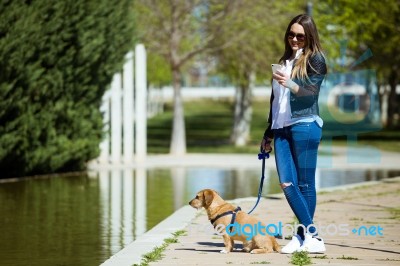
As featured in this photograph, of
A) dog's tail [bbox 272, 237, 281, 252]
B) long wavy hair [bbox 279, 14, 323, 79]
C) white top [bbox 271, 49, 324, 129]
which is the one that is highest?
long wavy hair [bbox 279, 14, 323, 79]

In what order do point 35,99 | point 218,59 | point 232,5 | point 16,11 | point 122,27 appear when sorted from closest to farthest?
point 16,11
point 35,99
point 122,27
point 232,5
point 218,59

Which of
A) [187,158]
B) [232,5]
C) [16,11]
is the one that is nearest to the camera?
[16,11]

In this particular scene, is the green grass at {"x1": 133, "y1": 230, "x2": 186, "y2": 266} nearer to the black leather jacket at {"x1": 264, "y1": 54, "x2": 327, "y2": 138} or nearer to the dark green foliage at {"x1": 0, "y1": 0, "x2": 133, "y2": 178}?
the black leather jacket at {"x1": 264, "y1": 54, "x2": 327, "y2": 138}

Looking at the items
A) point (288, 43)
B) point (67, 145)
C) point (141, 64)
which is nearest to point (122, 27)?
point (141, 64)

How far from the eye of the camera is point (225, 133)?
51.7 meters

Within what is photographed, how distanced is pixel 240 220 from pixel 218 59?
25.8 meters

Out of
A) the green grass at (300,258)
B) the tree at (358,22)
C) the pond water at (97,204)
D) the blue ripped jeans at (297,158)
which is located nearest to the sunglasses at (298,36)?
the blue ripped jeans at (297,158)

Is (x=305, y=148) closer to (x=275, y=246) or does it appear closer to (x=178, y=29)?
(x=275, y=246)

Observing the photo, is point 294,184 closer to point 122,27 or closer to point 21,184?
point 21,184

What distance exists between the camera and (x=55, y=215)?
14.8 metres

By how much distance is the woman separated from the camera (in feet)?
31.1

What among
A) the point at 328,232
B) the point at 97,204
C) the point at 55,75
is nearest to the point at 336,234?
the point at 328,232

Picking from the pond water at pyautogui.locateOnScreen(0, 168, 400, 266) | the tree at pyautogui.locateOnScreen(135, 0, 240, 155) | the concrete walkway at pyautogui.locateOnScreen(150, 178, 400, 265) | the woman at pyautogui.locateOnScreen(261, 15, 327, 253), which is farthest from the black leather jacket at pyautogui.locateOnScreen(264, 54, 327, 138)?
the tree at pyautogui.locateOnScreen(135, 0, 240, 155)

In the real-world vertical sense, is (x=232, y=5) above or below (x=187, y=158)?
above
